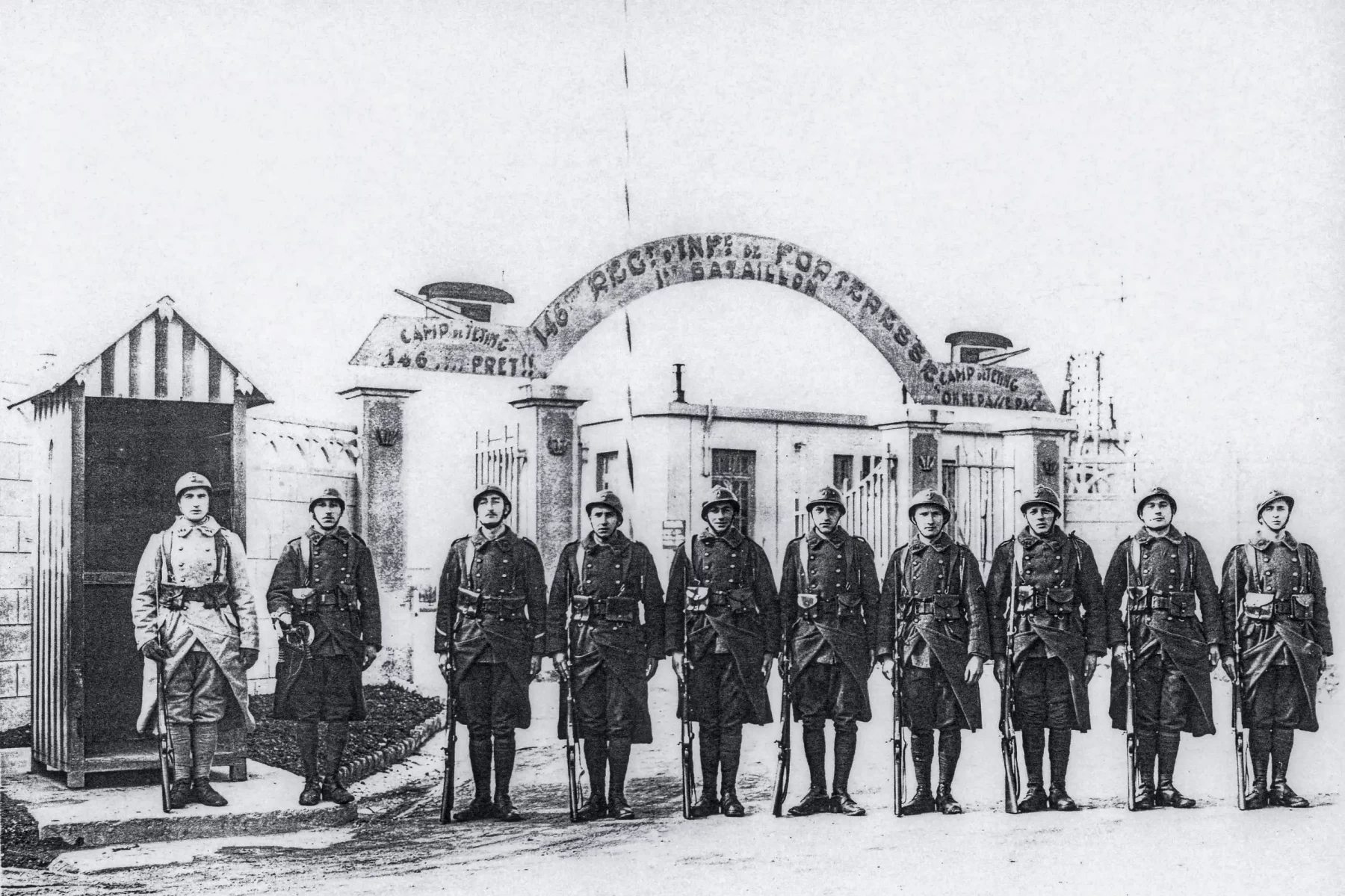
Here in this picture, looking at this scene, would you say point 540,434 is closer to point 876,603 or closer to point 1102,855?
point 876,603

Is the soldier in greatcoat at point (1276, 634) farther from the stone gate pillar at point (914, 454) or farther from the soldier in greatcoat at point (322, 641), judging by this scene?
the soldier in greatcoat at point (322, 641)

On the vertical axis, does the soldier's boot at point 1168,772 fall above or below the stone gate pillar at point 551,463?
below

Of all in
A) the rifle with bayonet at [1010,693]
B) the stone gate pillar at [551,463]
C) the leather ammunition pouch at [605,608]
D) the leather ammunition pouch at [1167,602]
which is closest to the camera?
the leather ammunition pouch at [605,608]

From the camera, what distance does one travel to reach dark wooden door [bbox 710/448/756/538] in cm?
689

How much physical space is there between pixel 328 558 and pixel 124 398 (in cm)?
113

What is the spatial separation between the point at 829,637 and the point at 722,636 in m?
0.49

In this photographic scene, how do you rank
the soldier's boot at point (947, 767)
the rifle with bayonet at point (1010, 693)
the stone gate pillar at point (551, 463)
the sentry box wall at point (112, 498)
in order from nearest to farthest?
the sentry box wall at point (112, 498) < the soldier's boot at point (947, 767) < the rifle with bayonet at point (1010, 693) < the stone gate pillar at point (551, 463)

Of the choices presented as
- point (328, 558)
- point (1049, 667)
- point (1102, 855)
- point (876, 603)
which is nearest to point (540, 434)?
point (328, 558)

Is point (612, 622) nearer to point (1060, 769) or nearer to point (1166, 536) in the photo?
point (1060, 769)

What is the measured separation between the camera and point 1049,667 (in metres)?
6.09

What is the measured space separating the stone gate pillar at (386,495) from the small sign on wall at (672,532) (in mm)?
1298

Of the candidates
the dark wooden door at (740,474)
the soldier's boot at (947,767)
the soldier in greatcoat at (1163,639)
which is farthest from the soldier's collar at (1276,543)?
the dark wooden door at (740,474)

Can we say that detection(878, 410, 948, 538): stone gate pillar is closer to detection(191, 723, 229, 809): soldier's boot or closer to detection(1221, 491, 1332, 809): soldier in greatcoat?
detection(1221, 491, 1332, 809): soldier in greatcoat

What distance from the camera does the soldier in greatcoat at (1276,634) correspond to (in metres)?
6.36
